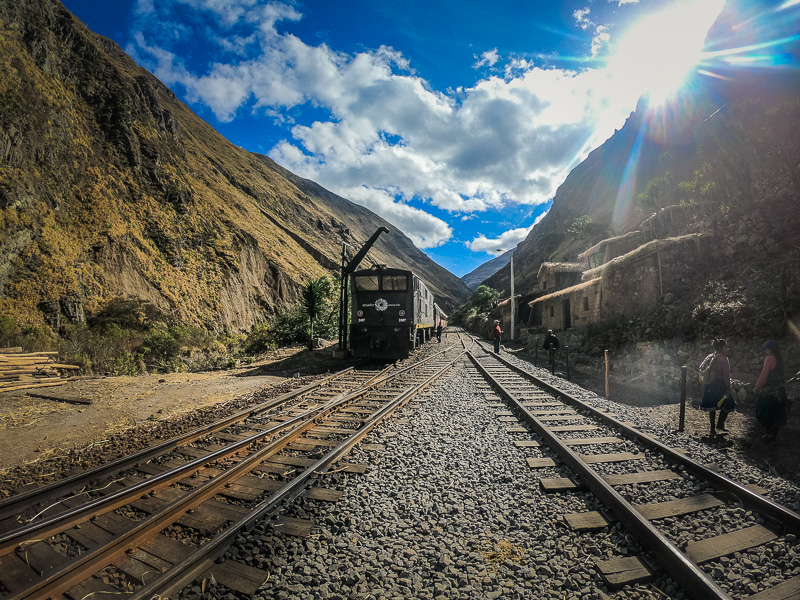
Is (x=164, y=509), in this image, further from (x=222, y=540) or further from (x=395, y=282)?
(x=395, y=282)

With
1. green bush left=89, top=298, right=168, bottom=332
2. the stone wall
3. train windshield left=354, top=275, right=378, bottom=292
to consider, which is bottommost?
the stone wall

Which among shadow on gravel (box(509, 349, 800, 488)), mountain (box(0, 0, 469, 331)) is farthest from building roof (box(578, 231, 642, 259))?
mountain (box(0, 0, 469, 331))

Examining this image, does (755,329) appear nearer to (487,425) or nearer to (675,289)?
(675,289)

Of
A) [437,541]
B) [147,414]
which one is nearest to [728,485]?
[437,541]

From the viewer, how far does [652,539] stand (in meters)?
2.63

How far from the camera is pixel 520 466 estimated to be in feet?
13.9

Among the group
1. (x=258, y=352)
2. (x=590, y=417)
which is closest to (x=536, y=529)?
(x=590, y=417)

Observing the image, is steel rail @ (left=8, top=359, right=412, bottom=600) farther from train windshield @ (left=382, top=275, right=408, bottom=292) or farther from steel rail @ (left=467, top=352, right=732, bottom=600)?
train windshield @ (left=382, top=275, right=408, bottom=292)

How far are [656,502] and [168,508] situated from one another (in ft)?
14.9

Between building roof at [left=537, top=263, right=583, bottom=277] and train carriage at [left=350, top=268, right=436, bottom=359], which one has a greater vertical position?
building roof at [left=537, top=263, right=583, bottom=277]

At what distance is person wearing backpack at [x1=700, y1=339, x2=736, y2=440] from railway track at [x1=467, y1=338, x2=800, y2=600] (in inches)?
54.9

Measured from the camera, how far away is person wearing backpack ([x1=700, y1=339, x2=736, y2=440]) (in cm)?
534

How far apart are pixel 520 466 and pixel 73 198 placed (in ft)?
87.8

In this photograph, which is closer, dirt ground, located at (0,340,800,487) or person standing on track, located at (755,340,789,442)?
dirt ground, located at (0,340,800,487)
